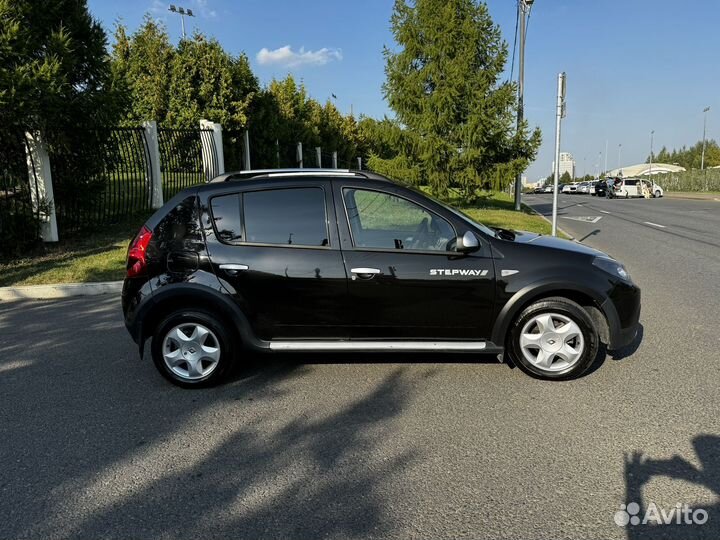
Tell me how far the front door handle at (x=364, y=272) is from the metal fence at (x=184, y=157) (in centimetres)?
1103

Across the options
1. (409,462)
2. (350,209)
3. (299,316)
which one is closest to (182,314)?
(299,316)

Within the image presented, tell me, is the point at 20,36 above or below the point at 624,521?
above

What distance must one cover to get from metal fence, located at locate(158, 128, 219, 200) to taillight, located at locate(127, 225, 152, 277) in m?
10.1

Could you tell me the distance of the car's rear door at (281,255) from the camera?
4.27 metres

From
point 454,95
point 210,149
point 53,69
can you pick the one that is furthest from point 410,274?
point 454,95

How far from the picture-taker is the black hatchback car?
4254 millimetres

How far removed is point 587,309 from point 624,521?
2.13 meters

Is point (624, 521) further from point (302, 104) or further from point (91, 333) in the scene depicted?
point (302, 104)

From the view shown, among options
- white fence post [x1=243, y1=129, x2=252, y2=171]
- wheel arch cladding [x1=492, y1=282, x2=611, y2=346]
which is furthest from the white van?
wheel arch cladding [x1=492, y1=282, x2=611, y2=346]

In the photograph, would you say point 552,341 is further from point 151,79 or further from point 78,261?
point 151,79

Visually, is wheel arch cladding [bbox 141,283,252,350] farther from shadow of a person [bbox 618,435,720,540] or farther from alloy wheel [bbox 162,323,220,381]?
shadow of a person [bbox 618,435,720,540]

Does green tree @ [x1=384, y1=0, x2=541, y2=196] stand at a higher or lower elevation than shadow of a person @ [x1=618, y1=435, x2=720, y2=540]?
higher

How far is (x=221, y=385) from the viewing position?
4.46 metres

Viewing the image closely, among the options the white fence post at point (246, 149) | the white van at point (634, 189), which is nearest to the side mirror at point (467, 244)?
the white fence post at point (246, 149)
